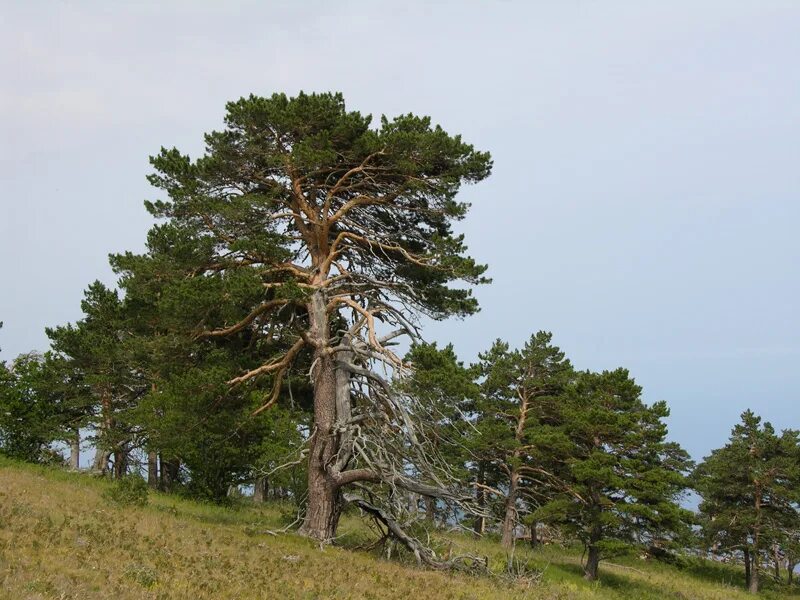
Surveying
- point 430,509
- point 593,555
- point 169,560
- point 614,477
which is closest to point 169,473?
point 430,509

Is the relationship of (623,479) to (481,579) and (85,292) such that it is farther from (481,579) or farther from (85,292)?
(85,292)

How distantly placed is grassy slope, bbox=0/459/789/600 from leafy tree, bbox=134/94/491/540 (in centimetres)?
262

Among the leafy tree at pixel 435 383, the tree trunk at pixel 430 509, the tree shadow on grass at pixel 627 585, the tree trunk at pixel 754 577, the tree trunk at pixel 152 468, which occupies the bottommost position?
the tree trunk at pixel 754 577

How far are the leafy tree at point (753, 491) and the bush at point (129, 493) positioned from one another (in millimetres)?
33791

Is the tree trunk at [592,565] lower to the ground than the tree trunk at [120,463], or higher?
lower

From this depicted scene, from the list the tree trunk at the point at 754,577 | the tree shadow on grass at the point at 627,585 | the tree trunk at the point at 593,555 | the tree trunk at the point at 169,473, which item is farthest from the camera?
the tree trunk at the point at 754,577

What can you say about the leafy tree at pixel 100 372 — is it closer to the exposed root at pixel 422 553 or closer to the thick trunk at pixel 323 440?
the thick trunk at pixel 323 440

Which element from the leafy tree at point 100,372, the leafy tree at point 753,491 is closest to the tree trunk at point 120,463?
the leafy tree at point 100,372

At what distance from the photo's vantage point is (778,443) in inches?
1455

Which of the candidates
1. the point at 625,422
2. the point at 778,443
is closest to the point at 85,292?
the point at 625,422

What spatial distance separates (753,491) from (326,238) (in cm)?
3232

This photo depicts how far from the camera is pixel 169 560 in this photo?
10.6 metres

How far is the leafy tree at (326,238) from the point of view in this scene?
16719mm

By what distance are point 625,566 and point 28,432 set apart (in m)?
29.2
